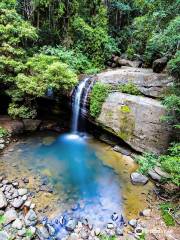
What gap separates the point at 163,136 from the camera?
25.6ft

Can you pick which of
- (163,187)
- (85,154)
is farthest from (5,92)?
(163,187)

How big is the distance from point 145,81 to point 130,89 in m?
0.71

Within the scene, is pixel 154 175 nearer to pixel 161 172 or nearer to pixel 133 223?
pixel 161 172

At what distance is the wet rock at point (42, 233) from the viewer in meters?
5.03

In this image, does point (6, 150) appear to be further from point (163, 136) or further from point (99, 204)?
point (163, 136)

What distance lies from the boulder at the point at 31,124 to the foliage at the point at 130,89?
4.08 m

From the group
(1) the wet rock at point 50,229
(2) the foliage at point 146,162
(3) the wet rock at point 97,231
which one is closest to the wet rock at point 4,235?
(1) the wet rock at point 50,229

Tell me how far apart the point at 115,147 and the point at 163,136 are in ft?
6.54

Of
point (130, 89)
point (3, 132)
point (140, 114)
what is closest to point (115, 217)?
point (140, 114)

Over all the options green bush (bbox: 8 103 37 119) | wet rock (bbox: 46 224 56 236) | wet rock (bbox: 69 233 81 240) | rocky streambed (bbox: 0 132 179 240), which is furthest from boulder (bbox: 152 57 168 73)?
wet rock (bbox: 46 224 56 236)

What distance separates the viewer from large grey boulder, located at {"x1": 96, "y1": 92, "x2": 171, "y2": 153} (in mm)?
7899

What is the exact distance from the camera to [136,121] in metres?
8.36

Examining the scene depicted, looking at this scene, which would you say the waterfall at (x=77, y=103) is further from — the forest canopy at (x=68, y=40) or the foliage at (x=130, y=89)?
the foliage at (x=130, y=89)

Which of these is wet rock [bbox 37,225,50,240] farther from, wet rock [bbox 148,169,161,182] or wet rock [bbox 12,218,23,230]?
wet rock [bbox 148,169,161,182]
